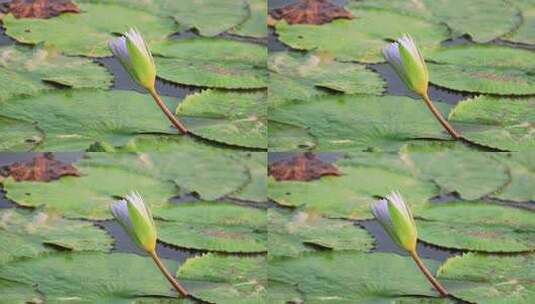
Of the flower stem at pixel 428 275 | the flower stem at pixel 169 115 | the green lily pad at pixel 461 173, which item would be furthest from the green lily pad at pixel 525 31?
the flower stem at pixel 169 115

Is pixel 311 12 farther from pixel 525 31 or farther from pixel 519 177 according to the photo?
pixel 519 177

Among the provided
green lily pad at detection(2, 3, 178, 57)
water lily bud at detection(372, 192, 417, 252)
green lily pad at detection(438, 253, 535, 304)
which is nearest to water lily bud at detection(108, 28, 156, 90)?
green lily pad at detection(2, 3, 178, 57)

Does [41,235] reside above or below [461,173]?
below

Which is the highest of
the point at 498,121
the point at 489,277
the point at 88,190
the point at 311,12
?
the point at 311,12

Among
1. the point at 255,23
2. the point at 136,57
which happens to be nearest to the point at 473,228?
the point at 255,23

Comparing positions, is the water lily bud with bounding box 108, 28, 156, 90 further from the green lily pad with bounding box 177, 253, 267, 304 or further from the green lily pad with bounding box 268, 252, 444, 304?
the green lily pad with bounding box 268, 252, 444, 304

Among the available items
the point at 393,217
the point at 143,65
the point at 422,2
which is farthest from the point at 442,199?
the point at 143,65

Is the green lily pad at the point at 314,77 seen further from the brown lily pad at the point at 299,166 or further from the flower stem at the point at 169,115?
Result: the flower stem at the point at 169,115
